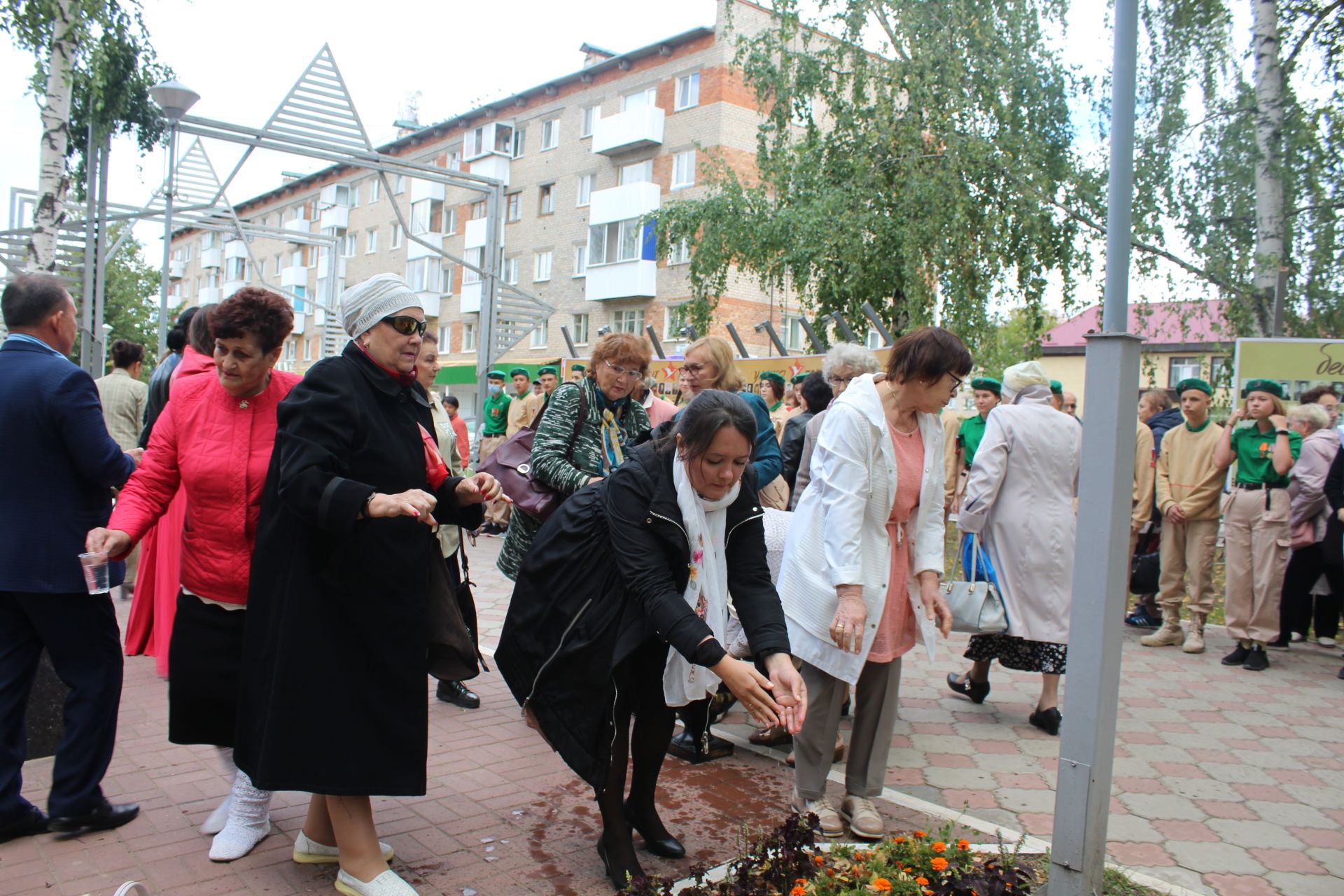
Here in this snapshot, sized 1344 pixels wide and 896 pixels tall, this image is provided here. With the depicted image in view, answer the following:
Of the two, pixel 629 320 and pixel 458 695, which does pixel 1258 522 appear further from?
pixel 629 320

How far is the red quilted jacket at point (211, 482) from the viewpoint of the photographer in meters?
3.31

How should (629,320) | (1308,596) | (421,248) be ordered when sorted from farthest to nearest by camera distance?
1. (421,248)
2. (629,320)
3. (1308,596)

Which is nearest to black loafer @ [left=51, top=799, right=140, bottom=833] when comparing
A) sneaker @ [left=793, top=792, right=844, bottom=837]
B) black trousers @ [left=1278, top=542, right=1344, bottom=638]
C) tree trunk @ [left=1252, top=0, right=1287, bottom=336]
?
sneaker @ [left=793, top=792, right=844, bottom=837]

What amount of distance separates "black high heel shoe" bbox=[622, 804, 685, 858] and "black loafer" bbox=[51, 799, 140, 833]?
6.43 ft

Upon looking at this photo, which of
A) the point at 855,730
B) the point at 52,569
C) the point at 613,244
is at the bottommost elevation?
the point at 855,730

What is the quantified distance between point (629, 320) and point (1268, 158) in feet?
86.8

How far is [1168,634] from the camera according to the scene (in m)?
7.84

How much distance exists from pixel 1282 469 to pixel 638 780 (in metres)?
6.10

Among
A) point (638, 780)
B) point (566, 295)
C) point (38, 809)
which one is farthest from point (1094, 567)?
point (566, 295)

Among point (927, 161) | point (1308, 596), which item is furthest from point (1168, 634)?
point (927, 161)

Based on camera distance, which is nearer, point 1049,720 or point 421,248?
point 1049,720

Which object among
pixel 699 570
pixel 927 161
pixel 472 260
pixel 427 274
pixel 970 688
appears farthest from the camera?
pixel 427 274

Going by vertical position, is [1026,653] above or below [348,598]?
below

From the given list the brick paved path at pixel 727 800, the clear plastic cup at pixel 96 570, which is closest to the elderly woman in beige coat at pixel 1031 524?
the brick paved path at pixel 727 800
